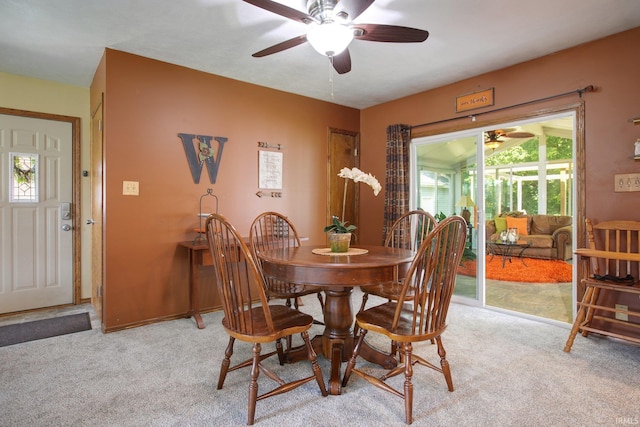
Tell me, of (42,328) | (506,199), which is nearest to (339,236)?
(42,328)

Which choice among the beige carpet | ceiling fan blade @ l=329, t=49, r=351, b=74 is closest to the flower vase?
the beige carpet

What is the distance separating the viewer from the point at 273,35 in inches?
107

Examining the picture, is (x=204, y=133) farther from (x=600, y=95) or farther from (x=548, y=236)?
(x=548, y=236)

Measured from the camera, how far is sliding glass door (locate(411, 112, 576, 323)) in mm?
3648

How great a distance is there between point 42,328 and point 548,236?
743 centimetres

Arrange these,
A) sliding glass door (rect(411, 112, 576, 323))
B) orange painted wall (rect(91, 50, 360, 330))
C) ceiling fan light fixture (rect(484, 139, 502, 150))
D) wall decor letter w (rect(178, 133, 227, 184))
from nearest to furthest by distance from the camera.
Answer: orange painted wall (rect(91, 50, 360, 330)) < wall decor letter w (rect(178, 133, 227, 184)) < sliding glass door (rect(411, 112, 576, 323)) < ceiling fan light fixture (rect(484, 139, 502, 150))

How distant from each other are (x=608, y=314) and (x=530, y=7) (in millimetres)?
2443

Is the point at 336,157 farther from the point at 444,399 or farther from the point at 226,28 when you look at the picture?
the point at 444,399

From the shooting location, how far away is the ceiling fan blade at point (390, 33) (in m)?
2.02

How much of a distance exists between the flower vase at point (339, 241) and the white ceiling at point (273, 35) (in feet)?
5.16

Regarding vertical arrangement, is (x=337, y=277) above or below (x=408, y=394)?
above

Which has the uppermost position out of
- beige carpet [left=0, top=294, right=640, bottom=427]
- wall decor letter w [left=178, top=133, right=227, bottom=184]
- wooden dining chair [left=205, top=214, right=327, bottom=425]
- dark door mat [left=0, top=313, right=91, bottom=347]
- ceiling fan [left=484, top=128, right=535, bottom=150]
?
ceiling fan [left=484, top=128, right=535, bottom=150]

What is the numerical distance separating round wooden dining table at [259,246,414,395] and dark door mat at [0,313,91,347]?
2.11m

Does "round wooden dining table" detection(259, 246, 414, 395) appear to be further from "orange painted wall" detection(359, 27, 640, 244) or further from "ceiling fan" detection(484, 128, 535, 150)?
"ceiling fan" detection(484, 128, 535, 150)
